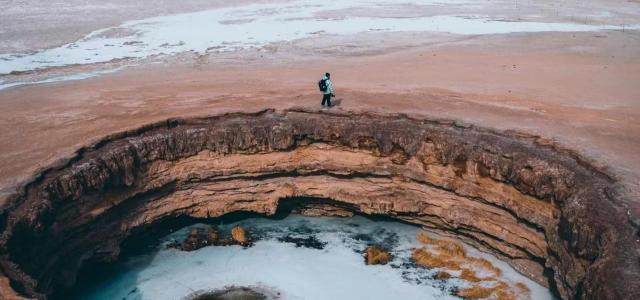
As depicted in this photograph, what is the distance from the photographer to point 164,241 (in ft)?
59.4

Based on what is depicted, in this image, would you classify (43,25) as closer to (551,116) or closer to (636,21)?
(551,116)

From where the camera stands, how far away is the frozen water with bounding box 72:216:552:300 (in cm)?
1538

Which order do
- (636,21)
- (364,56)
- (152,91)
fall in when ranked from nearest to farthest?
(152,91)
(364,56)
(636,21)

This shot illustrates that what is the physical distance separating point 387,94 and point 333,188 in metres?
5.99

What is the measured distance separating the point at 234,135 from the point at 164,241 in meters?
4.38

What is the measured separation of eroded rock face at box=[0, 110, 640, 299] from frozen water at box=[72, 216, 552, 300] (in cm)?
90

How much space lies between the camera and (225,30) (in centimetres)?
4572

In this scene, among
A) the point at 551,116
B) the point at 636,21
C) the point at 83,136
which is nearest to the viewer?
the point at 83,136

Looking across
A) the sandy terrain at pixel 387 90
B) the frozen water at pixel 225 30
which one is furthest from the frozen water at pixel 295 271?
the frozen water at pixel 225 30

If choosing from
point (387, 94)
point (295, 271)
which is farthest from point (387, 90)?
point (295, 271)

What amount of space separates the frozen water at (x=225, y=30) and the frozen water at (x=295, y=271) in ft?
74.0

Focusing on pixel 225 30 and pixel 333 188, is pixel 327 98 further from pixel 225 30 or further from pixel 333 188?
pixel 225 30

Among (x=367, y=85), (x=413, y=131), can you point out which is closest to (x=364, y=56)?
(x=367, y=85)

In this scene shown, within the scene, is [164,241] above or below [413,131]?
below
